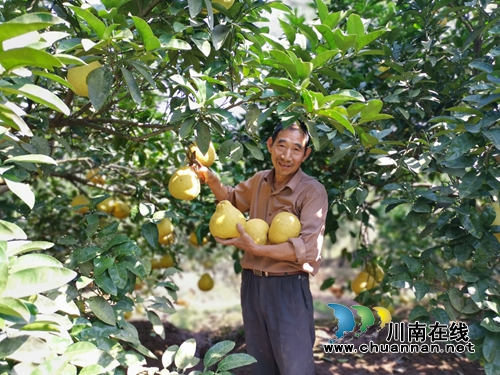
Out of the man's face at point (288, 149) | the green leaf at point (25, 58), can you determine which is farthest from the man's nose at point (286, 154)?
the green leaf at point (25, 58)

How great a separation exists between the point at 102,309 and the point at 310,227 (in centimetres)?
93

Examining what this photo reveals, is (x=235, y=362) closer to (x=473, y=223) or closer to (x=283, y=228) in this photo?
(x=283, y=228)

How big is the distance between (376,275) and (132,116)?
6.05ft

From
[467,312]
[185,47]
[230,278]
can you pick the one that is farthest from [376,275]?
[230,278]

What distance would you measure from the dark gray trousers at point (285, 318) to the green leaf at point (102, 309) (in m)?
0.63

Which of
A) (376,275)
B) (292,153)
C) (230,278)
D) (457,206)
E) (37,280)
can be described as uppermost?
(292,153)

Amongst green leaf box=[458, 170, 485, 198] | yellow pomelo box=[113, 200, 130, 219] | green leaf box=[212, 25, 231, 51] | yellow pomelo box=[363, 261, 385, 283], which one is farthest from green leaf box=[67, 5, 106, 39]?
yellow pomelo box=[363, 261, 385, 283]

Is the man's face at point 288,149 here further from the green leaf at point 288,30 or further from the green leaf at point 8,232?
the green leaf at point 8,232

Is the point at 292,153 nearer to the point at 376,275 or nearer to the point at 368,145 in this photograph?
the point at 368,145

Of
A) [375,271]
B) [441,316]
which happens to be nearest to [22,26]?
[441,316]

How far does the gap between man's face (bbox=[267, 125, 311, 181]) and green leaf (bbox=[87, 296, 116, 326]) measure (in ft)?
3.06

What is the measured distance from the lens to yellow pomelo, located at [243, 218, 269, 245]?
211cm

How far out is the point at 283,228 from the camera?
209 cm

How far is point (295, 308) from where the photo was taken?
→ 2.20 m
